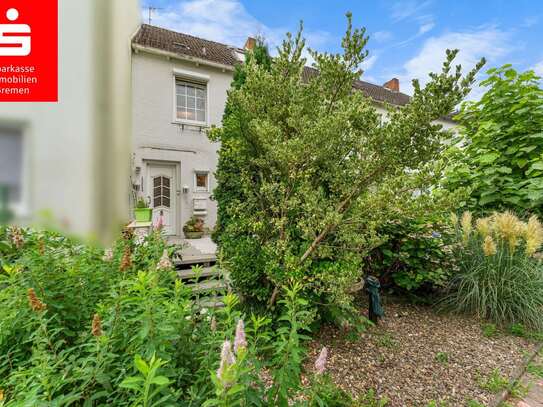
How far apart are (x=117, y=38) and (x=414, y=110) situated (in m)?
1.69

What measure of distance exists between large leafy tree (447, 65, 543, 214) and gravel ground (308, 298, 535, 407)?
1.62m

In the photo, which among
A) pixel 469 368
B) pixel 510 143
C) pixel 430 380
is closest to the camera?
pixel 430 380

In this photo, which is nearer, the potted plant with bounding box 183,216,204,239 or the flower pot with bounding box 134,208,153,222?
the flower pot with bounding box 134,208,153,222

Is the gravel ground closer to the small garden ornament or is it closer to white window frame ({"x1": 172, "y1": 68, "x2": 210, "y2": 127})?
the small garden ornament

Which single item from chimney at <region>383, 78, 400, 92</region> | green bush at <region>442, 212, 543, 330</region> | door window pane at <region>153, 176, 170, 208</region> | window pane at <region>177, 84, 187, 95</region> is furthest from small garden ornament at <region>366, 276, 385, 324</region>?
chimney at <region>383, 78, 400, 92</region>

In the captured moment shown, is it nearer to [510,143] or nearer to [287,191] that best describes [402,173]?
[287,191]

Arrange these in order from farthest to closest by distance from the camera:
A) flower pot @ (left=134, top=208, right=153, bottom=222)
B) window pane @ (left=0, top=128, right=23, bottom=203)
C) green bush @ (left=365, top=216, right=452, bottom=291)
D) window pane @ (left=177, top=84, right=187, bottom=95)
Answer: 1. window pane @ (left=177, top=84, right=187, bottom=95)
2. flower pot @ (left=134, top=208, right=153, bottom=222)
3. green bush @ (left=365, top=216, right=452, bottom=291)
4. window pane @ (left=0, top=128, right=23, bottom=203)

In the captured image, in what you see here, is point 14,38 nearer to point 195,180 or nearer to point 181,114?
point 195,180

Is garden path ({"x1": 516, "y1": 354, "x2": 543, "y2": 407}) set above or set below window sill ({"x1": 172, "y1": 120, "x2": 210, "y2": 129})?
below

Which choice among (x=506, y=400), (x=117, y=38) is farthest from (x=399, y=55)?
(x=506, y=400)

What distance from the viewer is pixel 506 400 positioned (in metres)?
1.86

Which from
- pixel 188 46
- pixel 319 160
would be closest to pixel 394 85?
pixel 188 46

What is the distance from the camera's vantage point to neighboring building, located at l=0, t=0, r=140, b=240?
56 centimetres

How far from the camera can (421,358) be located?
222cm
